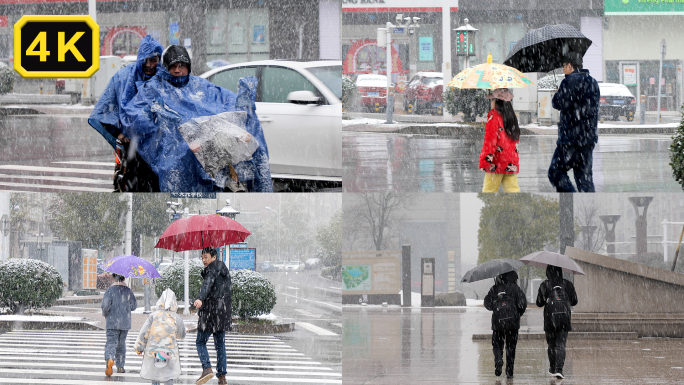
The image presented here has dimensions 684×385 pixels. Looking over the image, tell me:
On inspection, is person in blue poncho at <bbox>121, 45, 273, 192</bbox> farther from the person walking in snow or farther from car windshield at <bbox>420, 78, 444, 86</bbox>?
car windshield at <bbox>420, 78, 444, 86</bbox>

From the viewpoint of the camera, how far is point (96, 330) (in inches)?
549

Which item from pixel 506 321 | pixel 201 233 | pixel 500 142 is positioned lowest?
pixel 506 321

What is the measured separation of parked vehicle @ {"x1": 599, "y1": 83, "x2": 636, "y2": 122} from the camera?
23.5 meters

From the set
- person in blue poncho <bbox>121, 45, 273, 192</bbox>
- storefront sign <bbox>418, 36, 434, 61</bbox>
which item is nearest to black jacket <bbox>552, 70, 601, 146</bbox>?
person in blue poncho <bbox>121, 45, 273, 192</bbox>

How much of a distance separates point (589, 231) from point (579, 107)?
14.2m

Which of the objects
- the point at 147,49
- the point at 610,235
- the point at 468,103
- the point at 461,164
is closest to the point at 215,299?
the point at 147,49

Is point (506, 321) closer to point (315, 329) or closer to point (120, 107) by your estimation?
point (120, 107)

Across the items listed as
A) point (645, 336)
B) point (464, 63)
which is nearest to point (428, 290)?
point (464, 63)

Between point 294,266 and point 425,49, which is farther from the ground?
point 425,49

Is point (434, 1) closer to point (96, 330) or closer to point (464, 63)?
point (464, 63)

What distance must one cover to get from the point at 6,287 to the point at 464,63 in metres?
17.2

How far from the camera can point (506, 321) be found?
899 cm

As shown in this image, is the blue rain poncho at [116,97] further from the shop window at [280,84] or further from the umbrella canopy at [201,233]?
the shop window at [280,84]

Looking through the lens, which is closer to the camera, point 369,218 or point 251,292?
point 251,292
